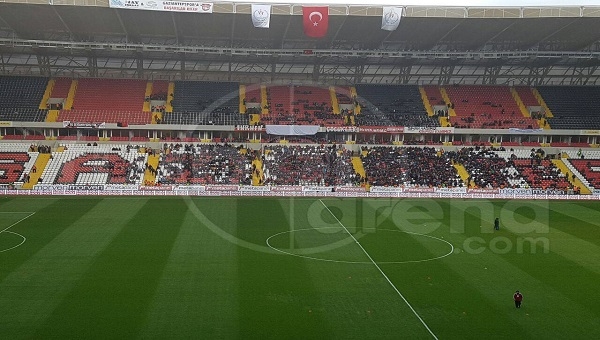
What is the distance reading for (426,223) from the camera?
3359 centimetres

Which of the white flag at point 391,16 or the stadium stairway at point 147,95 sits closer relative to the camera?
the white flag at point 391,16

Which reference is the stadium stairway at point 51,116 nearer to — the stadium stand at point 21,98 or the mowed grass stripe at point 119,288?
the stadium stand at point 21,98

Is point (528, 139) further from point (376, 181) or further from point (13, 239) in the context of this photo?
point (13, 239)

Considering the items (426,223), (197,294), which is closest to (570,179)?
(426,223)

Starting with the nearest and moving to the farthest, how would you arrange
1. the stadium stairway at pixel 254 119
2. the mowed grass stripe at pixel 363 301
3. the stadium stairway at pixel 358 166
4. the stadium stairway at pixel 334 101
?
the mowed grass stripe at pixel 363 301
the stadium stairway at pixel 358 166
the stadium stairway at pixel 254 119
the stadium stairway at pixel 334 101

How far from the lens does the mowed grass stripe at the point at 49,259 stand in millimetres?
16959

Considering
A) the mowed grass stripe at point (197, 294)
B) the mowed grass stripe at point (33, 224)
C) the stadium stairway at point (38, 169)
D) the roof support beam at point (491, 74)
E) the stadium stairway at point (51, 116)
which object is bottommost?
the mowed grass stripe at point (197, 294)

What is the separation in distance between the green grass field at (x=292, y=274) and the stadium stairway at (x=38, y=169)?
11.0 m

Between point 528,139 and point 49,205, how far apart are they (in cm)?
4689

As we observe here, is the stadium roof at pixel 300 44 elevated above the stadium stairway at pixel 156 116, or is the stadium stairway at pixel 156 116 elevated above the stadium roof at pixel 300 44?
the stadium roof at pixel 300 44

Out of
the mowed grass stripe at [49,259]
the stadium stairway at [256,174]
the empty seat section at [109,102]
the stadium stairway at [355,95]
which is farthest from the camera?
the stadium stairway at [355,95]

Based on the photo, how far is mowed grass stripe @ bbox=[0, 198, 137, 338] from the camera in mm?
16959

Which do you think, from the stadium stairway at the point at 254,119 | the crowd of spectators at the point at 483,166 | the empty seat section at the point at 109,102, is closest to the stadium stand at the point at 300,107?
the stadium stairway at the point at 254,119

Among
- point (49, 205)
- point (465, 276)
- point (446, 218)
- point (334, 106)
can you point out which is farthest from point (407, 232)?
point (334, 106)
